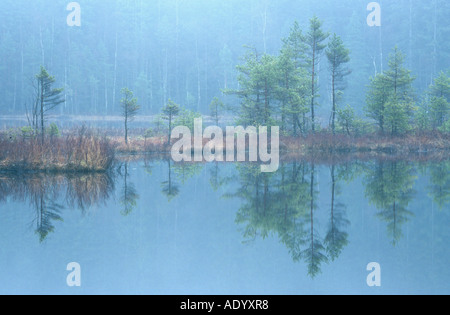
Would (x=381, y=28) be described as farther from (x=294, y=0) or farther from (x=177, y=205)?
(x=177, y=205)

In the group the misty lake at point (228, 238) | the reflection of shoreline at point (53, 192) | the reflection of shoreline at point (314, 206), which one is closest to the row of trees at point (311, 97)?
the reflection of shoreline at point (314, 206)

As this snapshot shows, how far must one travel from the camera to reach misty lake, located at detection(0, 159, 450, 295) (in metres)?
5.48

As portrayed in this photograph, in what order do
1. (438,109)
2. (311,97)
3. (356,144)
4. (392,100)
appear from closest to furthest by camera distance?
(392,100)
(356,144)
(311,97)
(438,109)

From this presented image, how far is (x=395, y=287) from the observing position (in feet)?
17.2

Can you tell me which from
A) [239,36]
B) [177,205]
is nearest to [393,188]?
[177,205]

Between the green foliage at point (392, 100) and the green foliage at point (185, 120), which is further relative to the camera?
the green foliage at point (185, 120)

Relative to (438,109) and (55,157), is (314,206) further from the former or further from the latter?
(438,109)

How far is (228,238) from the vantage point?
749cm

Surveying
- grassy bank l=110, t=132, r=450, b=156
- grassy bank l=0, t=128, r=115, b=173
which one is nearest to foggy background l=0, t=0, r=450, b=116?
grassy bank l=110, t=132, r=450, b=156

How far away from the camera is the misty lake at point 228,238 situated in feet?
18.0

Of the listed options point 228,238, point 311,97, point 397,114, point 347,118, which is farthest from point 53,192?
point 397,114
